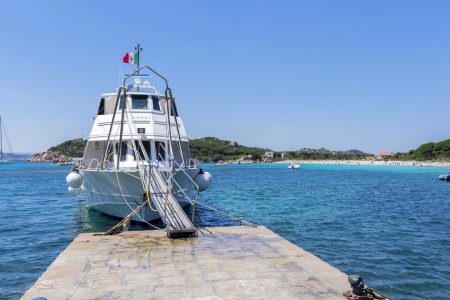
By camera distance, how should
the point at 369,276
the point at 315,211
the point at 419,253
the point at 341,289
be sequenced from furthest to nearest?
the point at 315,211, the point at 419,253, the point at 369,276, the point at 341,289

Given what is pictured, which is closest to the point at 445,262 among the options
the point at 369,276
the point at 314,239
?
the point at 369,276

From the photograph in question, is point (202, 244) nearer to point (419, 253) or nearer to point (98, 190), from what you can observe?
point (419, 253)

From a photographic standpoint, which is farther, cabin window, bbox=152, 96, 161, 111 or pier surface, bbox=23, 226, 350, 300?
cabin window, bbox=152, 96, 161, 111

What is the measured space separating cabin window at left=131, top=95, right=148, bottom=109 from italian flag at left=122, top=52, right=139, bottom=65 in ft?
9.76

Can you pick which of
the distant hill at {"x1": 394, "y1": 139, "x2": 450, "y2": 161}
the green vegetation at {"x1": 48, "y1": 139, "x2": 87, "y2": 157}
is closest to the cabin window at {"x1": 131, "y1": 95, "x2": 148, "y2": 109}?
the distant hill at {"x1": 394, "y1": 139, "x2": 450, "y2": 161}

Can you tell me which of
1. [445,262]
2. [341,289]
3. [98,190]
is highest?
[98,190]

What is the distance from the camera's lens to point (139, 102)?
2098 centimetres

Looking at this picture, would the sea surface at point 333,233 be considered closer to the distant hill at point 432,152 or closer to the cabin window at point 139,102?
the cabin window at point 139,102

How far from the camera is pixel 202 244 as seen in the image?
1096 cm

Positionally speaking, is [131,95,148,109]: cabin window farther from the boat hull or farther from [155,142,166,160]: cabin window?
the boat hull

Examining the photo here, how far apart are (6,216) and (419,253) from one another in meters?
21.5

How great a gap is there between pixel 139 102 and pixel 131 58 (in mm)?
3530

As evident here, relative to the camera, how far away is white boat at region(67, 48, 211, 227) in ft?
53.6

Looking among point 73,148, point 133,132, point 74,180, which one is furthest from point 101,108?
point 73,148
